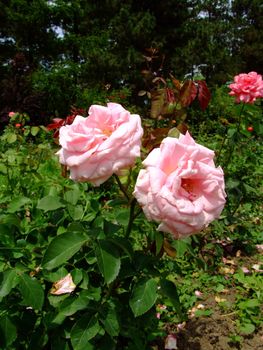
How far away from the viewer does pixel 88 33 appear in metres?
14.4

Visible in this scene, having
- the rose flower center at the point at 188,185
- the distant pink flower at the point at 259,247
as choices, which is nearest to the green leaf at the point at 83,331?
the rose flower center at the point at 188,185

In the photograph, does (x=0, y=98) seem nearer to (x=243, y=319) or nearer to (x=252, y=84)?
(x=252, y=84)

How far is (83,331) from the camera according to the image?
3.80 feet

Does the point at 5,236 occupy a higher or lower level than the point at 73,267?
higher

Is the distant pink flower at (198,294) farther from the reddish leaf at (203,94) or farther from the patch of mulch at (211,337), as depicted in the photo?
the reddish leaf at (203,94)

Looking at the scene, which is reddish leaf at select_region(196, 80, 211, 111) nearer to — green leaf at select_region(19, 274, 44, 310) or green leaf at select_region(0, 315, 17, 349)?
green leaf at select_region(19, 274, 44, 310)

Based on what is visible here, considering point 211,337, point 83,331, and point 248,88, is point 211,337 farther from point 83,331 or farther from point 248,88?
point 248,88

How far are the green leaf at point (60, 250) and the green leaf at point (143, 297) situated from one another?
21 centimetres

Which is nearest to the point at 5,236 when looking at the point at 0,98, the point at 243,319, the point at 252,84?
the point at 243,319

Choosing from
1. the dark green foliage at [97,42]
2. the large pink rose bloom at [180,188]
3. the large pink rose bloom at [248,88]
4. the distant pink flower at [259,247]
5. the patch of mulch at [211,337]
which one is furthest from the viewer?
the dark green foliage at [97,42]

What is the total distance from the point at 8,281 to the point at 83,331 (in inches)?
9.5

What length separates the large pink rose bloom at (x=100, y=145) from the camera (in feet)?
3.09

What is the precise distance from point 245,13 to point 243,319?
29432mm

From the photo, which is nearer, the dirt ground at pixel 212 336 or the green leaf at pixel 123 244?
the green leaf at pixel 123 244
